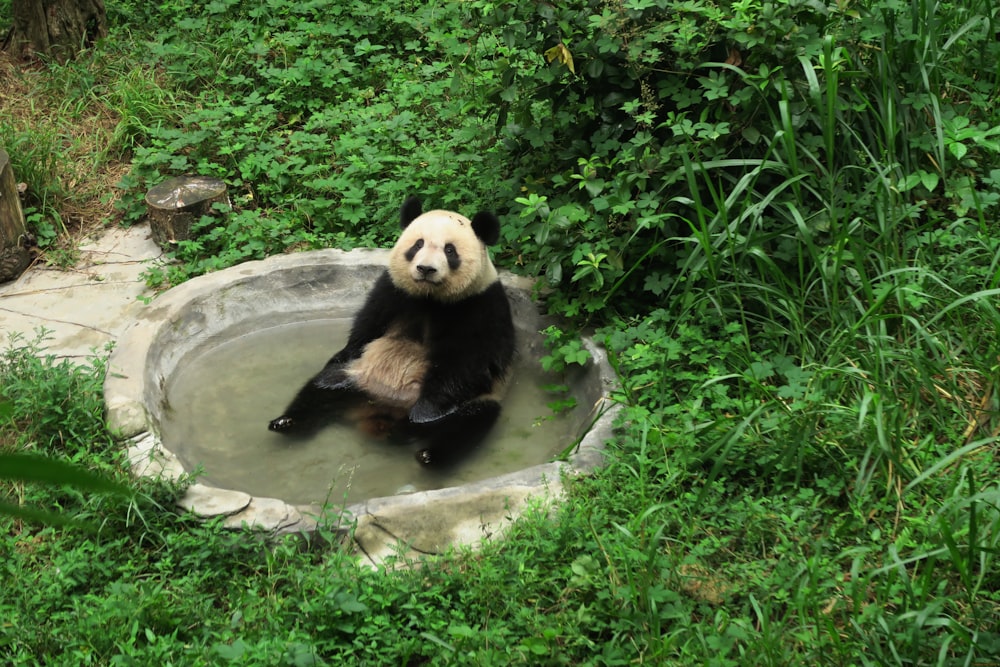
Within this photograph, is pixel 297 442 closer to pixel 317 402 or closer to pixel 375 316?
pixel 317 402

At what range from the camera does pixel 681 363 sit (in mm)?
4340

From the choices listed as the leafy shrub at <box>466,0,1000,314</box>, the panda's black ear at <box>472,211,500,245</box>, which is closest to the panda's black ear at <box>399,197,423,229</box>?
the panda's black ear at <box>472,211,500,245</box>

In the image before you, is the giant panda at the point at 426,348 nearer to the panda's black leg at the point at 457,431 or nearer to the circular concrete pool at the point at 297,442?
the panda's black leg at the point at 457,431

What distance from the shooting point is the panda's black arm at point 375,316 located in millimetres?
4961

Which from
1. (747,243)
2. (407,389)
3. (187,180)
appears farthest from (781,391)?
(187,180)

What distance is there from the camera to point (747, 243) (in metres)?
4.14

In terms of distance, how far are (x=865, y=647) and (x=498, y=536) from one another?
1379mm

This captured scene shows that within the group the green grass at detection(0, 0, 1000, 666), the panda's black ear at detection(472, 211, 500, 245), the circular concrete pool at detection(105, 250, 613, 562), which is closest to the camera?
the green grass at detection(0, 0, 1000, 666)

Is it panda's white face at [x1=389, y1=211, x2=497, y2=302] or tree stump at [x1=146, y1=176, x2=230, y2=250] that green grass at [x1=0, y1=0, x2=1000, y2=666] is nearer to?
tree stump at [x1=146, y1=176, x2=230, y2=250]

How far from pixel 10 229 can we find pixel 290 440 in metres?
2.65

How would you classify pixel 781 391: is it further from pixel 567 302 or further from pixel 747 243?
pixel 567 302

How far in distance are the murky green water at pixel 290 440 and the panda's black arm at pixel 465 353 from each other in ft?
0.73

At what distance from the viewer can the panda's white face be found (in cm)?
471

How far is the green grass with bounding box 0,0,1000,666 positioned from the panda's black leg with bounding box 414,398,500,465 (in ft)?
1.77
